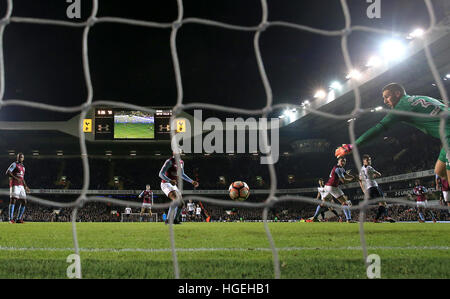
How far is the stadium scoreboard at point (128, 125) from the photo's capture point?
2441cm

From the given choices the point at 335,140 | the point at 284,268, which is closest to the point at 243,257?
the point at 284,268

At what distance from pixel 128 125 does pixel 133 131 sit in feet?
1.71

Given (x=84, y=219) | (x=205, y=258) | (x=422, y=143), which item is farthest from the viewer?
(x=84, y=219)

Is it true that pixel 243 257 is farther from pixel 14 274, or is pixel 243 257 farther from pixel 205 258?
pixel 14 274

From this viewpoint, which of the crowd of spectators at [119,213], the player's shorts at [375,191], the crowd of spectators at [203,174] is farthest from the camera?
the crowd of spectators at [203,174]

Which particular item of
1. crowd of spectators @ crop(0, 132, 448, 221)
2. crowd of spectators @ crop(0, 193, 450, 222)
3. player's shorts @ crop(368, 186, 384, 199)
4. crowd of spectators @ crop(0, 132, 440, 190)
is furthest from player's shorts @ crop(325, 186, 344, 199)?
crowd of spectators @ crop(0, 132, 440, 190)

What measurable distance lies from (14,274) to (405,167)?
85.7 feet

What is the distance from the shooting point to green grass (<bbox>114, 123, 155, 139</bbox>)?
2448cm

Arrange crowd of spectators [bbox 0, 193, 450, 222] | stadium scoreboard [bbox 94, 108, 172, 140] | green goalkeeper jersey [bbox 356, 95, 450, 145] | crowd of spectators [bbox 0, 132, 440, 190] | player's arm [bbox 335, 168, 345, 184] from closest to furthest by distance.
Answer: green goalkeeper jersey [bbox 356, 95, 450, 145] < player's arm [bbox 335, 168, 345, 184] < stadium scoreboard [bbox 94, 108, 172, 140] < crowd of spectators [bbox 0, 193, 450, 222] < crowd of spectators [bbox 0, 132, 440, 190]

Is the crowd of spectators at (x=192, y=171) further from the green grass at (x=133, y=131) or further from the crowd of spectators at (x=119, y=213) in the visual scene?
the green grass at (x=133, y=131)

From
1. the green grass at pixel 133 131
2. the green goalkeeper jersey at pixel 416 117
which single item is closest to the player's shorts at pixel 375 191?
the green goalkeeper jersey at pixel 416 117

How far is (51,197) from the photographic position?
1315 inches

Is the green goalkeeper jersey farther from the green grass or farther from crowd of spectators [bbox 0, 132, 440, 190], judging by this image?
crowd of spectators [bbox 0, 132, 440, 190]
